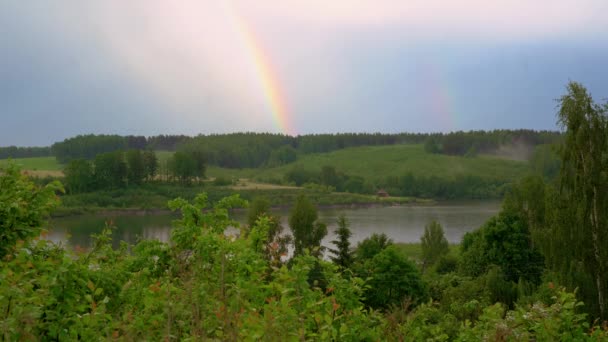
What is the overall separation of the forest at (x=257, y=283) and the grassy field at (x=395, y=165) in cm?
12525

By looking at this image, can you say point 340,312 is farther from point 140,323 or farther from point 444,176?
point 444,176

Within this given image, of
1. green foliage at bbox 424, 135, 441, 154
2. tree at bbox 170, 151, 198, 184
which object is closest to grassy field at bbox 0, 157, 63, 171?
tree at bbox 170, 151, 198, 184

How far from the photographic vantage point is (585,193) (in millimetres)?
19359

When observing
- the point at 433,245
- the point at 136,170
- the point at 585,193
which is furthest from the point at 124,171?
the point at 585,193

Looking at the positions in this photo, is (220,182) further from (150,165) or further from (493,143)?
(493,143)

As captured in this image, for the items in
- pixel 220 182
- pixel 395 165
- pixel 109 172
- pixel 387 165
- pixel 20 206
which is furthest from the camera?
pixel 387 165

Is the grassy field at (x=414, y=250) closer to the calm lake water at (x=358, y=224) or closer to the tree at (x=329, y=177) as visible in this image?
the calm lake water at (x=358, y=224)

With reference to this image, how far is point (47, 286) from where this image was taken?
4.17 metres

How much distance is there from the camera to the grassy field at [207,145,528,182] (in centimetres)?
15138

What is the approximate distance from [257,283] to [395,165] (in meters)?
162

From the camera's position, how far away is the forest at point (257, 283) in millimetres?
4094

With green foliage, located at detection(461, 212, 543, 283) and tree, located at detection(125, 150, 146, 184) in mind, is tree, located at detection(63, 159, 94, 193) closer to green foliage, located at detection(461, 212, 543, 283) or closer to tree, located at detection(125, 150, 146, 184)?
tree, located at detection(125, 150, 146, 184)

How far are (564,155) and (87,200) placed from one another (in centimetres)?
8694

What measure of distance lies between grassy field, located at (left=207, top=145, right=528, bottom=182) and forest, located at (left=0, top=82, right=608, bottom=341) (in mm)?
125254
